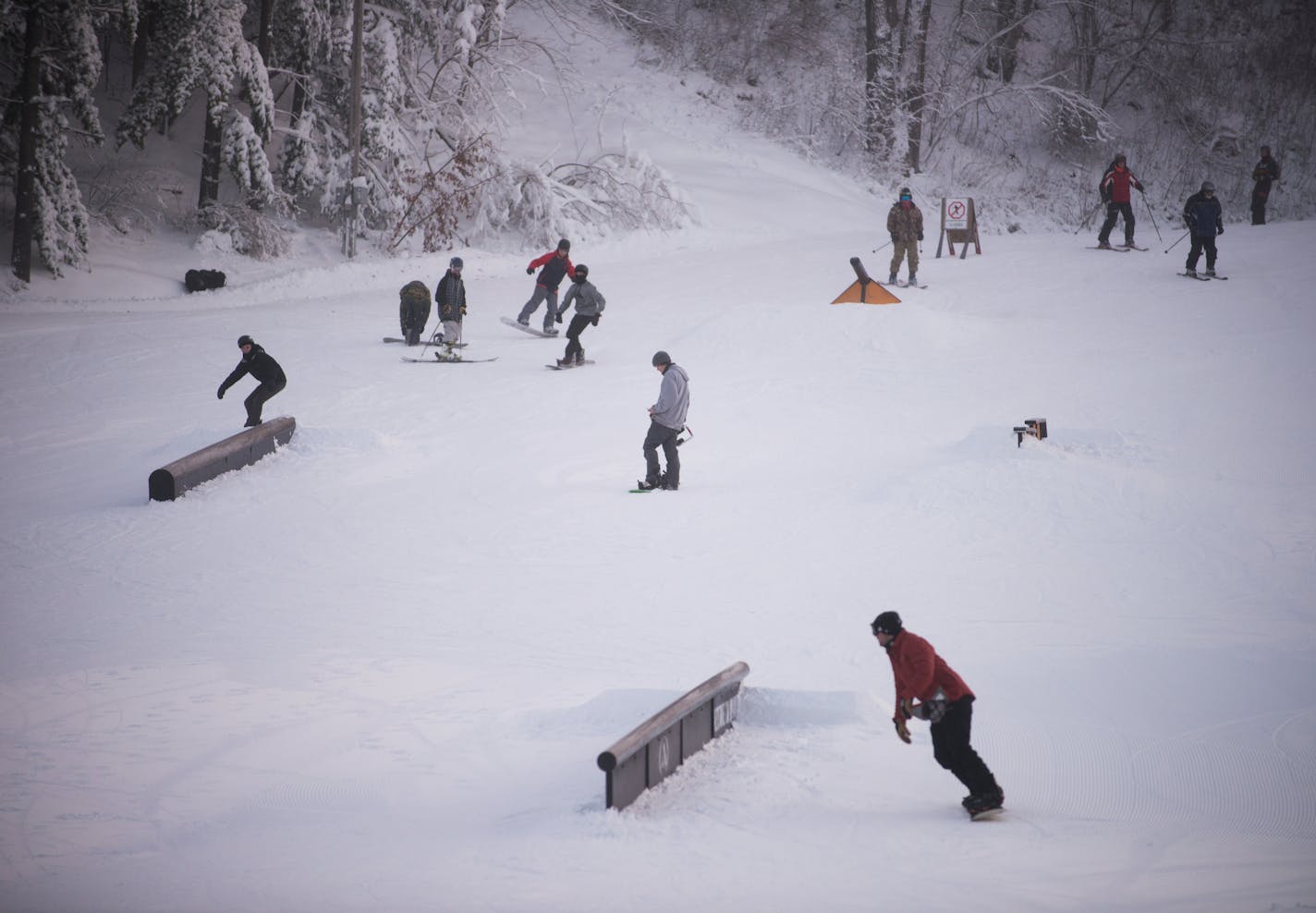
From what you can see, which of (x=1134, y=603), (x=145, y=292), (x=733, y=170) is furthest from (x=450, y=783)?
(x=733, y=170)

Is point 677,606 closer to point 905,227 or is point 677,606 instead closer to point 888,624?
point 888,624

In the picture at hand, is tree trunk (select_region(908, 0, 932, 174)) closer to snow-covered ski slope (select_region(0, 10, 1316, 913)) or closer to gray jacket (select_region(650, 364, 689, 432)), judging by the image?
snow-covered ski slope (select_region(0, 10, 1316, 913))

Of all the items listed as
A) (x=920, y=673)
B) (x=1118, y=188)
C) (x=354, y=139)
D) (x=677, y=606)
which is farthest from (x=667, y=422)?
(x=354, y=139)

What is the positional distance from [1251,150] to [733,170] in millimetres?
16110

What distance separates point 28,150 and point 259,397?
456 inches

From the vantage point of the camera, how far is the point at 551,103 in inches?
1278

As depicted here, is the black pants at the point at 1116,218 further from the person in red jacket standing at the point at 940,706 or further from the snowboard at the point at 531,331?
the person in red jacket standing at the point at 940,706

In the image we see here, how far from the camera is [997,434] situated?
1239cm

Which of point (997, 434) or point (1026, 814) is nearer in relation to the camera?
point (1026, 814)

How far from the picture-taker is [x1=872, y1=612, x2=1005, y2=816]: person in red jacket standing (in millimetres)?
5371

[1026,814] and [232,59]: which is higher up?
[232,59]

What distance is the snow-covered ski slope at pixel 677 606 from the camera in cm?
501

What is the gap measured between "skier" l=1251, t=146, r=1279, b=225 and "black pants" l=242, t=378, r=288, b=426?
20.6 metres

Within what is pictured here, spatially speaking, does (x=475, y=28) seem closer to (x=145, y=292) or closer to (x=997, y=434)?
(x=145, y=292)
